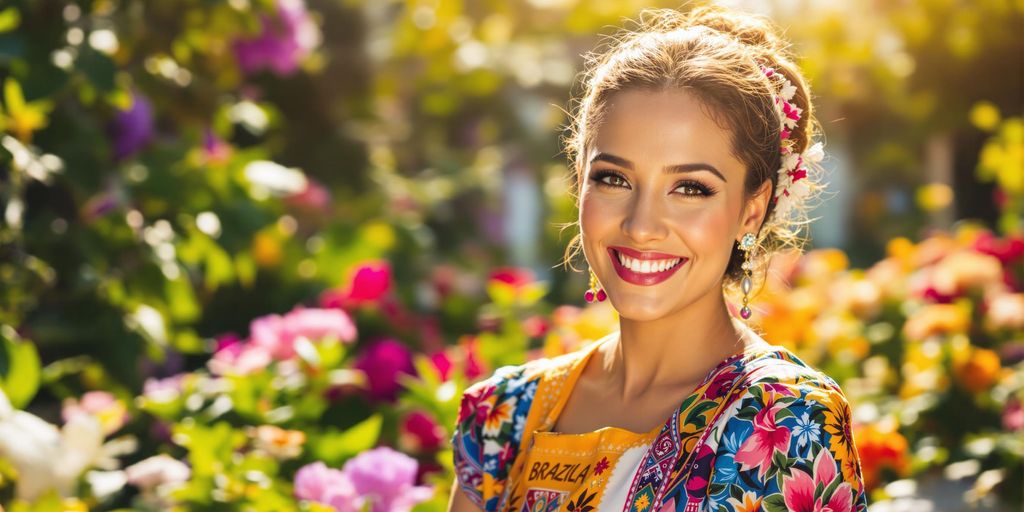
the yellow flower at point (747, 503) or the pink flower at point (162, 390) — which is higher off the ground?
the pink flower at point (162, 390)

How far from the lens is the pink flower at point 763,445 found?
4.09 ft

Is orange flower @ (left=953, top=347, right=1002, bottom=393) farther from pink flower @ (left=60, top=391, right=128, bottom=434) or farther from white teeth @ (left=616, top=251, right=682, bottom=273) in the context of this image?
pink flower @ (left=60, top=391, right=128, bottom=434)

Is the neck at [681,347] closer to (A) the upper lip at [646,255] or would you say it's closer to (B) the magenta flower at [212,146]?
(A) the upper lip at [646,255]

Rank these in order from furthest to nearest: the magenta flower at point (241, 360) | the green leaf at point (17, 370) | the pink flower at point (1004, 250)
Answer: the pink flower at point (1004, 250)
the magenta flower at point (241, 360)
the green leaf at point (17, 370)

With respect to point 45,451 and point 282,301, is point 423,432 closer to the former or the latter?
point 45,451

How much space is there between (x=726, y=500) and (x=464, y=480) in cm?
49

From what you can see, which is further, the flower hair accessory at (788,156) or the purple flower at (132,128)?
the purple flower at (132,128)

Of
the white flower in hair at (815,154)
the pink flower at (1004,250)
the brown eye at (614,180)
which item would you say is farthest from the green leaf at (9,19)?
the pink flower at (1004,250)

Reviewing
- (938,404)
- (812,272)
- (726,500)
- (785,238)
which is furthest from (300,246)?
(726,500)

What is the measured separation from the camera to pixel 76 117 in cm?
240

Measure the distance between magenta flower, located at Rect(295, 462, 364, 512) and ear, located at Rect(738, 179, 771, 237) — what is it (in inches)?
28.6

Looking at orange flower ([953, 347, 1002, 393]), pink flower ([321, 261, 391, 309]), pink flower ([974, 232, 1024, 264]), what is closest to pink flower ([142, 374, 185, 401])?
pink flower ([321, 261, 391, 309])

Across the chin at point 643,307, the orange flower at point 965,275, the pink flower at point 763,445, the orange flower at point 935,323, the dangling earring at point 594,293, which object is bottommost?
the pink flower at point 763,445

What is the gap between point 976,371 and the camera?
2562 mm
